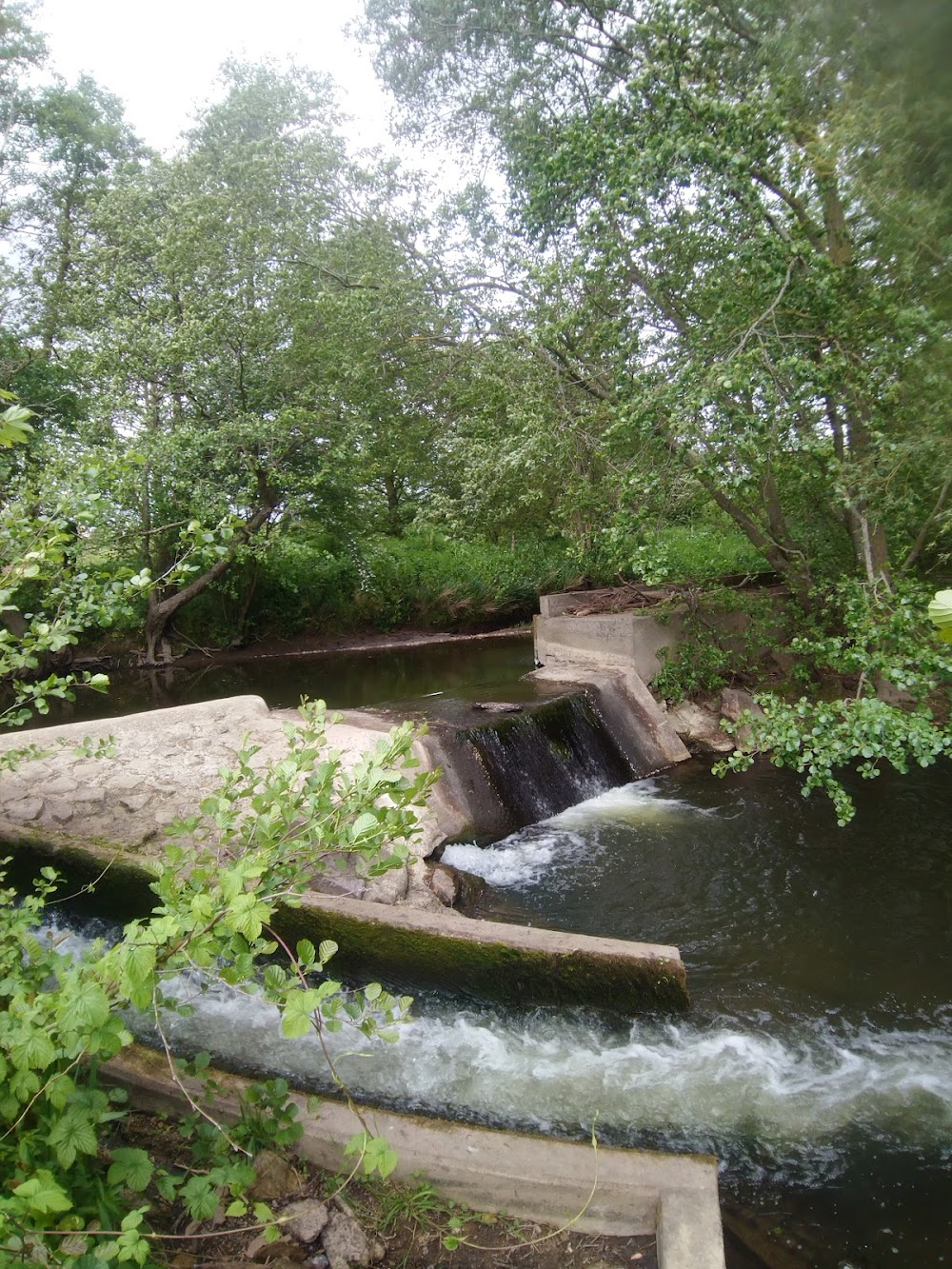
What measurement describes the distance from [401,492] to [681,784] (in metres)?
13.4

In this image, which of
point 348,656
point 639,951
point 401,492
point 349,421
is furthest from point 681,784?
point 401,492

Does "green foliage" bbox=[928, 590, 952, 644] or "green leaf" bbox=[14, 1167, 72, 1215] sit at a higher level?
"green foliage" bbox=[928, 590, 952, 644]

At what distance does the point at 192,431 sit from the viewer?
36.6 ft

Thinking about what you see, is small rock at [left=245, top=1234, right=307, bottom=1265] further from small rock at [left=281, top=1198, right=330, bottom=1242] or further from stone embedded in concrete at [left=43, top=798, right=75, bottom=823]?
stone embedded in concrete at [left=43, top=798, right=75, bottom=823]

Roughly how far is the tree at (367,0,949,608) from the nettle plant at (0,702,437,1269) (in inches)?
173

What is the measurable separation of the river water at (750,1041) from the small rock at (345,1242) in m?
0.46

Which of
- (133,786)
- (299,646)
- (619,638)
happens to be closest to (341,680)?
(299,646)

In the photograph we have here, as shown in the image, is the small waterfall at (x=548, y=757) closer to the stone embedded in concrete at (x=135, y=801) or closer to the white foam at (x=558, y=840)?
the white foam at (x=558, y=840)

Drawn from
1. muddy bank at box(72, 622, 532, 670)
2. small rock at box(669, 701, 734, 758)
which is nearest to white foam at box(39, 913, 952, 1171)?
small rock at box(669, 701, 734, 758)

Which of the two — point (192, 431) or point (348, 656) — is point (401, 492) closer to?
point (348, 656)

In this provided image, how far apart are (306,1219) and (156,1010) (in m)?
0.98

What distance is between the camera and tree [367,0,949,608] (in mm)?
5617

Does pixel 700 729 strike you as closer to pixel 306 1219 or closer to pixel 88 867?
pixel 88 867

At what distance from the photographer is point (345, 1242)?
2.35 m
